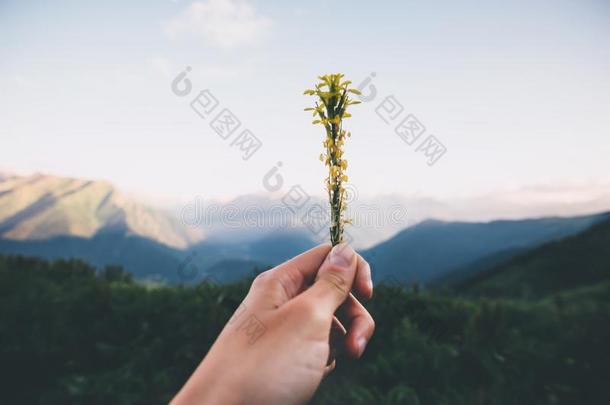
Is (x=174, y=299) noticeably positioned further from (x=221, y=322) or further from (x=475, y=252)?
(x=475, y=252)

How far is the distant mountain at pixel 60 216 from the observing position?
525ft

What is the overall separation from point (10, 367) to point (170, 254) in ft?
542

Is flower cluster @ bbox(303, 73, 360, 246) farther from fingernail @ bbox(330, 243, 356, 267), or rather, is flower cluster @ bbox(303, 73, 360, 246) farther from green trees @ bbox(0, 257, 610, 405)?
green trees @ bbox(0, 257, 610, 405)

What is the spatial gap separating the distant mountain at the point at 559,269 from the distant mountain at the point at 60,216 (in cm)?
18279

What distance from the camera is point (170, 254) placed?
16350 centimetres

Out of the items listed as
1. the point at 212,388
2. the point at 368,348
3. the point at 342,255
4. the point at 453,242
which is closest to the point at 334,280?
the point at 342,255

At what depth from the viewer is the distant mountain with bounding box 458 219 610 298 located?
1183 cm

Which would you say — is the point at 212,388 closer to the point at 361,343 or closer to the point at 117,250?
the point at 361,343

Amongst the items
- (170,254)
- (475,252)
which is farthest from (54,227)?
(475,252)

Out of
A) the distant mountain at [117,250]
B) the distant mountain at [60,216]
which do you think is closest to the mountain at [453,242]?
the distant mountain at [117,250]

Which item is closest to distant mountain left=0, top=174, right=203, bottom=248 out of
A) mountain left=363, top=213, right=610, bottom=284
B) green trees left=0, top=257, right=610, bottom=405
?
mountain left=363, top=213, right=610, bottom=284

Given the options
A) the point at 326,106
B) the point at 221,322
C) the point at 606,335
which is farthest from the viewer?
the point at 221,322

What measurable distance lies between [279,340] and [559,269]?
45.6 feet

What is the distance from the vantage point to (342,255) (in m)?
3.28
